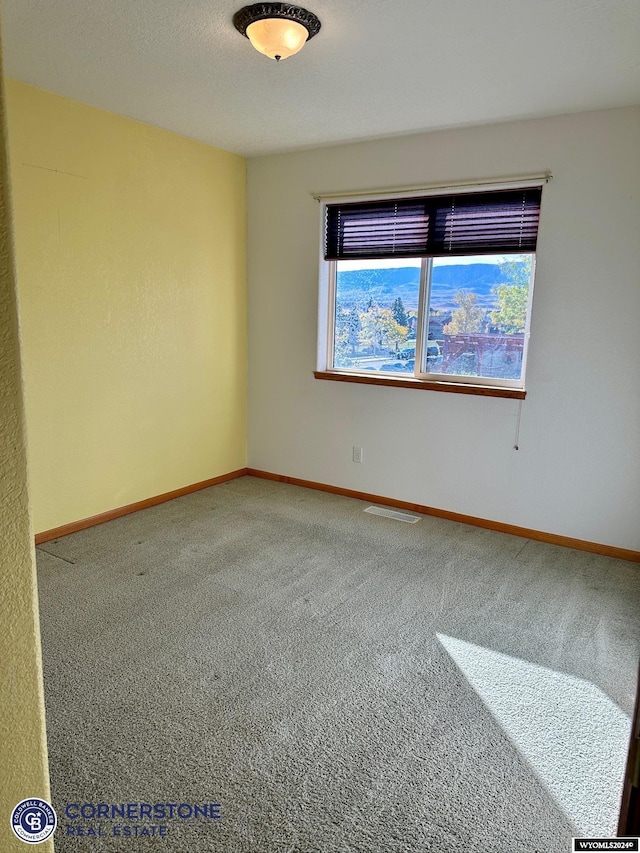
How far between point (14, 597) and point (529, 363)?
3.25 metres

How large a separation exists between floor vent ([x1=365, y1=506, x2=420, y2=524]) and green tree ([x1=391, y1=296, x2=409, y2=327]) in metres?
1.30

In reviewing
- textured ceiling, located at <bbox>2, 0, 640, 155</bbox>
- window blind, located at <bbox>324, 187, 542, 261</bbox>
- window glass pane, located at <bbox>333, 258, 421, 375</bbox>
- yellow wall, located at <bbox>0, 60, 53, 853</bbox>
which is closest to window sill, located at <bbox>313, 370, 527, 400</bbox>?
window glass pane, located at <bbox>333, 258, 421, 375</bbox>

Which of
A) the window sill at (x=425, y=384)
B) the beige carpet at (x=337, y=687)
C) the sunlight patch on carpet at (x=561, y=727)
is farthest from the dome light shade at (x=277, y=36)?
the sunlight patch on carpet at (x=561, y=727)

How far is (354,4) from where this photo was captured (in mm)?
2152

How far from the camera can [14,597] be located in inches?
33.0

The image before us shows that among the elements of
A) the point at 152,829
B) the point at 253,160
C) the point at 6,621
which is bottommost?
the point at 152,829

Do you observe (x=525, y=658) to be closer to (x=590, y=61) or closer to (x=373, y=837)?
(x=373, y=837)

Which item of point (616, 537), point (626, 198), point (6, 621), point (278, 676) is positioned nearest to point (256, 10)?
point (626, 198)

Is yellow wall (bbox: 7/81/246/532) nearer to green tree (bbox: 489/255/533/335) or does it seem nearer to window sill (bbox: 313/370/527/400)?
window sill (bbox: 313/370/527/400)

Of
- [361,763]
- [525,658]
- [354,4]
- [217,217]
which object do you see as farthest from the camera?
[217,217]

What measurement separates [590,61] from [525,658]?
8.42 feet

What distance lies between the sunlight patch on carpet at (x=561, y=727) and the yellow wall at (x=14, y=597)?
1.48 m

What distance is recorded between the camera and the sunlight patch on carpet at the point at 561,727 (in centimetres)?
171

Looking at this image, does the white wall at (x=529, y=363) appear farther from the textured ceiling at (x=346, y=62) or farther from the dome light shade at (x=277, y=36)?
the dome light shade at (x=277, y=36)
